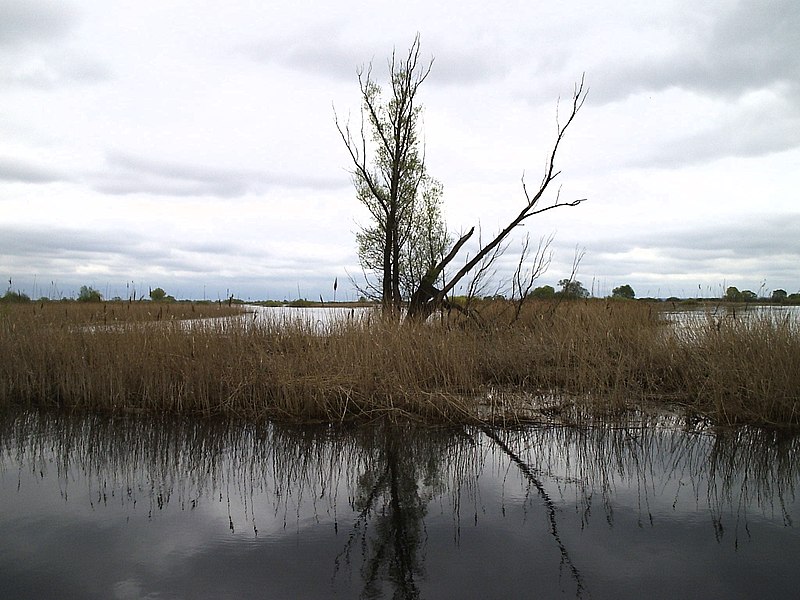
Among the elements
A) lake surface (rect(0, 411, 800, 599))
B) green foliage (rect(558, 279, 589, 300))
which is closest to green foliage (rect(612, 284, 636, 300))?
green foliage (rect(558, 279, 589, 300))

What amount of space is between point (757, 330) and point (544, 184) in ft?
17.1

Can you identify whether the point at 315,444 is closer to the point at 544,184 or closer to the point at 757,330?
the point at 757,330

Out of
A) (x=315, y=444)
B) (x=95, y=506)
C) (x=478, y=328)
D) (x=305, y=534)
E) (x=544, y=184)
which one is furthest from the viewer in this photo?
(x=544, y=184)

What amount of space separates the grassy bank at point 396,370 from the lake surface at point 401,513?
581mm

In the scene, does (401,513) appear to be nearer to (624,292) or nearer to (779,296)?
(779,296)

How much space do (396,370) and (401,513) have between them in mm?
3316

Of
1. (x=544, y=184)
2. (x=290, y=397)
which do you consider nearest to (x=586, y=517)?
(x=290, y=397)

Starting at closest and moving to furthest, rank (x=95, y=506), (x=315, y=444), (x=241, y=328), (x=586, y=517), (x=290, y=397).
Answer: (x=586, y=517), (x=95, y=506), (x=315, y=444), (x=290, y=397), (x=241, y=328)

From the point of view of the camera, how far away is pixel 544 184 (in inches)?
439

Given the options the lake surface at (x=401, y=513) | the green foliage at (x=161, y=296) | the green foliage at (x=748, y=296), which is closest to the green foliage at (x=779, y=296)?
the green foliage at (x=748, y=296)

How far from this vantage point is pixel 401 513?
3.92m

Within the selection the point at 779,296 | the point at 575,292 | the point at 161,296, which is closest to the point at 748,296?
the point at 779,296

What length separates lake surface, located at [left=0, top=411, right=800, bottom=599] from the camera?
304cm

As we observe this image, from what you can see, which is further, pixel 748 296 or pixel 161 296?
pixel 161 296
